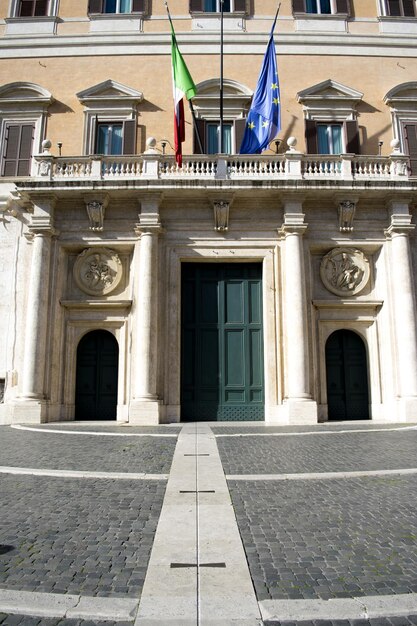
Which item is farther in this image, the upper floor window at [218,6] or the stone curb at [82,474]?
the upper floor window at [218,6]

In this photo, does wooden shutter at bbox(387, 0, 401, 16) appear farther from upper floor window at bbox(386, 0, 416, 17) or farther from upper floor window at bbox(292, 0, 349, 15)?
upper floor window at bbox(292, 0, 349, 15)

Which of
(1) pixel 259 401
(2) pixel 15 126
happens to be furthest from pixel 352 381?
(2) pixel 15 126

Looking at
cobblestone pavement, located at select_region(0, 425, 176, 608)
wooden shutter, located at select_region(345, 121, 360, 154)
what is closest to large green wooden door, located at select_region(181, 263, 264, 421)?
wooden shutter, located at select_region(345, 121, 360, 154)

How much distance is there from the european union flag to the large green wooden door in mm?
3836

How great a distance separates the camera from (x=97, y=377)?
1412cm

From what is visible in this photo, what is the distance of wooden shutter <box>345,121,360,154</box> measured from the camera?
15.6 meters

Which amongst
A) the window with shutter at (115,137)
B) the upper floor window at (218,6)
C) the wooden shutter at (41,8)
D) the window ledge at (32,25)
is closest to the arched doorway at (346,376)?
the window with shutter at (115,137)

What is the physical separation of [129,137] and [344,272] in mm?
8558

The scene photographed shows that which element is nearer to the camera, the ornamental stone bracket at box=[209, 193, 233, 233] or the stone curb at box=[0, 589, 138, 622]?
the stone curb at box=[0, 589, 138, 622]

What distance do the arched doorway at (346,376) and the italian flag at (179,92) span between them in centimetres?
738

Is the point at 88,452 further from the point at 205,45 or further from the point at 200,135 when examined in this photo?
the point at 205,45

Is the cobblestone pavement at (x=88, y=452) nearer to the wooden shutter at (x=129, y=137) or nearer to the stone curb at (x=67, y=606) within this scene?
the stone curb at (x=67, y=606)

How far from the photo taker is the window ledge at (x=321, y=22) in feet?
55.9

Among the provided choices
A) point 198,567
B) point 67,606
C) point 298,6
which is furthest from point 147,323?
point 298,6
